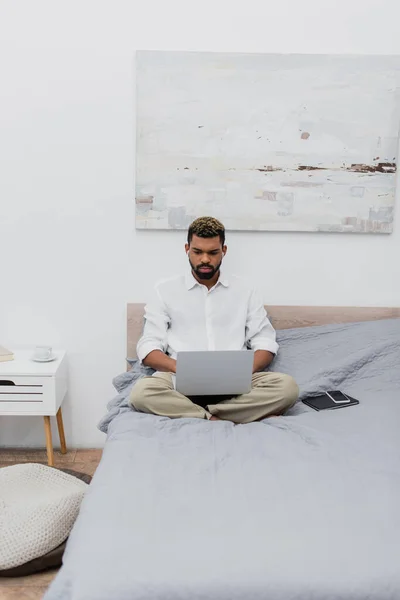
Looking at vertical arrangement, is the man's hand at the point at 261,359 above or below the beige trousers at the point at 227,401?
above

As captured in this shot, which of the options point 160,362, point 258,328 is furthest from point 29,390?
point 258,328

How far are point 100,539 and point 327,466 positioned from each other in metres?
0.66

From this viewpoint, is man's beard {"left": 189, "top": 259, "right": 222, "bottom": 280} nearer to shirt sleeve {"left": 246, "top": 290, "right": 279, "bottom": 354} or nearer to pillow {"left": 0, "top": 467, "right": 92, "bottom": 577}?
shirt sleeve {"left": 246, "top": 290, "right": 279, "bottom": 354}

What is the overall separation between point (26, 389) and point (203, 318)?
0.81 meters

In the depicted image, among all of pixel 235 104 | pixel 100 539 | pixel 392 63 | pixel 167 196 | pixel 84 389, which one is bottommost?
pixel 84 389

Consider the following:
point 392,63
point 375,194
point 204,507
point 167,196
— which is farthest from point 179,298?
point 392,63

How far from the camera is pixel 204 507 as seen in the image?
1335 millimetres

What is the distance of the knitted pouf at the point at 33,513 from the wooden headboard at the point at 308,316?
76cm

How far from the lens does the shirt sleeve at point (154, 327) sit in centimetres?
234

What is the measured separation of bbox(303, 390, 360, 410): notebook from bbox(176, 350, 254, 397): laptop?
0.27 metres

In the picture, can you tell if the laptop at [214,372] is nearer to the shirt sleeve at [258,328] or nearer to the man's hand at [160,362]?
the man's hand at [160,362]

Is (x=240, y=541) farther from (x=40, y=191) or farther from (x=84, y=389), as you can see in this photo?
(x=40, y=191)

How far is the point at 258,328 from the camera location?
2.44 metres

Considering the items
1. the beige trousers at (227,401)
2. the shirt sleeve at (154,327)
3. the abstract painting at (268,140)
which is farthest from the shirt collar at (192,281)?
the beige trousers at (227,401)
